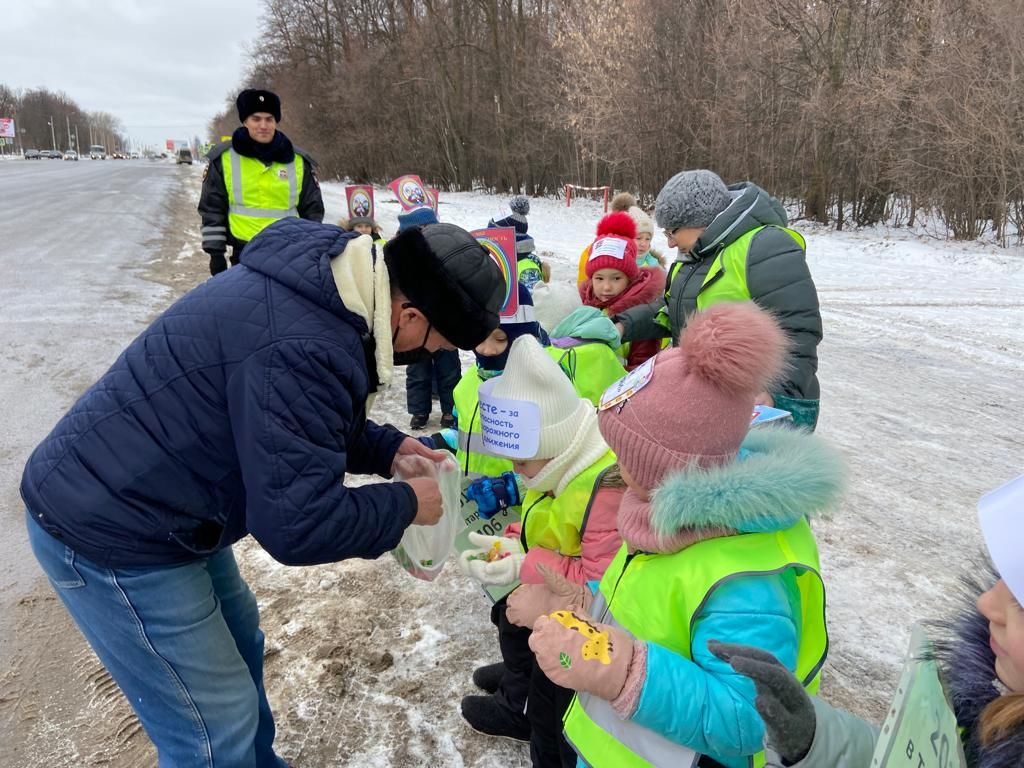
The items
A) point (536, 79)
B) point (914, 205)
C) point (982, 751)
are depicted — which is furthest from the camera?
point (536, 79)

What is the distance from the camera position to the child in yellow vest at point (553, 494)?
6.16ft

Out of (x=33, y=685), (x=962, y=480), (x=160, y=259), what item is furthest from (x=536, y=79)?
(x=33, y=685)

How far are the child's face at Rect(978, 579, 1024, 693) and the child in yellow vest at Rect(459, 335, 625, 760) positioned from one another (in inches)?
40.5

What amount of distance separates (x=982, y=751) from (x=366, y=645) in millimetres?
2236

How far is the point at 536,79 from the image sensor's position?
2600 centimetres

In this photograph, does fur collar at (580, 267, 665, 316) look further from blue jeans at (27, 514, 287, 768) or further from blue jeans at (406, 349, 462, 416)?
blue jeans at (27, 514, 287, 768)

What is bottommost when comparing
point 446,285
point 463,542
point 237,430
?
point 463,542

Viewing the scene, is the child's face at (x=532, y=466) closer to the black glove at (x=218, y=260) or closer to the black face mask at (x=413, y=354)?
the black face mask at (x=413, y=354)

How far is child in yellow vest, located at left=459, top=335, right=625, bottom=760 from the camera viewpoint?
6.16ft

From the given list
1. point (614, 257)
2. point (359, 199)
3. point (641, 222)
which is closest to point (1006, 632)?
point (614, 257)

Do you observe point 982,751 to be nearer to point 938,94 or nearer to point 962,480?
point 962,480

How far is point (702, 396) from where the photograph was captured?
4.53 feet

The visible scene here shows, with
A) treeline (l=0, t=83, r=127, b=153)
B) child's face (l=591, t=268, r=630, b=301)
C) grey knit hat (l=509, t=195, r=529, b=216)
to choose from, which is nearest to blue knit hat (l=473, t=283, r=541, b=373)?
child's face (l=591, t=268, r=630, b=301)

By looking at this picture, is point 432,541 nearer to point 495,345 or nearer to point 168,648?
point 168,648
